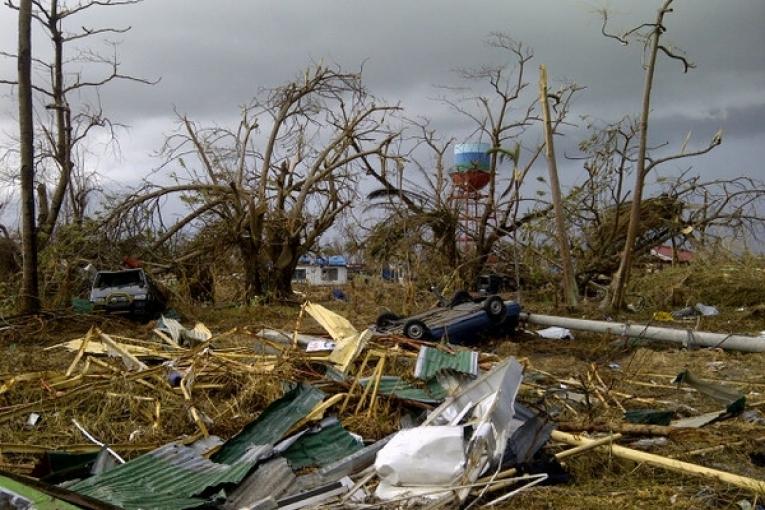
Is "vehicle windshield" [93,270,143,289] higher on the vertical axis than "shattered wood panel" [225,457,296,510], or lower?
higher

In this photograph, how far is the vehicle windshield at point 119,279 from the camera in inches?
528

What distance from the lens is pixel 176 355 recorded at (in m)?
7.32

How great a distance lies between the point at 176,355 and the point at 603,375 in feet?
15.4

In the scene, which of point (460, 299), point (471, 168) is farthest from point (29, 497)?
point (471, 168)

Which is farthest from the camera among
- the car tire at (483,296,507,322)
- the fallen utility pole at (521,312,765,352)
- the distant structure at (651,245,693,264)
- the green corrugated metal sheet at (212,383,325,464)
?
the distant structure at (651,245,693,264)

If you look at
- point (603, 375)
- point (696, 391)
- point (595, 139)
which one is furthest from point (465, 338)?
point (595, 139)

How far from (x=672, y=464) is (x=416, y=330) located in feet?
16.0

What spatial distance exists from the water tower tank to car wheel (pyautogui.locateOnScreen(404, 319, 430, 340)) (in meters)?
10.2

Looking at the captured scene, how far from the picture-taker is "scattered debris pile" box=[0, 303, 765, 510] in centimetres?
401

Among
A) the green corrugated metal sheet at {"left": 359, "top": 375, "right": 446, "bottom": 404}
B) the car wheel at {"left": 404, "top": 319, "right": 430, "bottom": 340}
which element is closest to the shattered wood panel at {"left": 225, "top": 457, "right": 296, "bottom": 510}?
the green corrugated metal sheet at {"left": 359, "top": 375, "right": 446, "bottom": 404}

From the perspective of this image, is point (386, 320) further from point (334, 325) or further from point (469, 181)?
point (469, 181)

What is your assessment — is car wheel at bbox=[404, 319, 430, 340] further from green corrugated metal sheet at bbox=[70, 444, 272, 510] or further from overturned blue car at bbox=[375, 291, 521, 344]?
green corrugated metal sheet at bbox=[70, 444, 272, 510]

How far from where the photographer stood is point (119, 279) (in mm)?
13633

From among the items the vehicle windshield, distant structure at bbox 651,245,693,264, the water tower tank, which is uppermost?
the water tower tank
